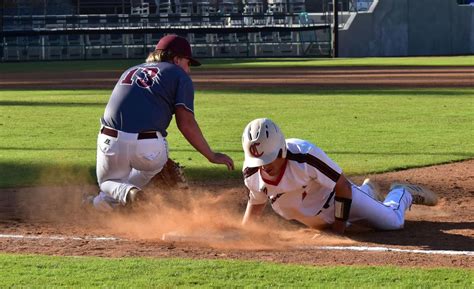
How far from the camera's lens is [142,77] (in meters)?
8.37

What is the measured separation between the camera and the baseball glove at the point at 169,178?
8.70 meters

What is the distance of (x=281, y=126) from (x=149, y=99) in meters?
8.63

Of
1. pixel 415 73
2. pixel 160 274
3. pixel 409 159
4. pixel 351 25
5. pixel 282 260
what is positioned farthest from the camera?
pixel 351 25

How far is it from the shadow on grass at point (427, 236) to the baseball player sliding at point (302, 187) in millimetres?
128

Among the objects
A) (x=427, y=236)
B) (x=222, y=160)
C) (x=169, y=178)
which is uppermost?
(x=222, y=160)

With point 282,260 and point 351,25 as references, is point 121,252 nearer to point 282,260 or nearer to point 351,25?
point 282,260

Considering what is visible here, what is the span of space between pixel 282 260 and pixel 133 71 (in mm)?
2491

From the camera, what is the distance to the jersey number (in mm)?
8320

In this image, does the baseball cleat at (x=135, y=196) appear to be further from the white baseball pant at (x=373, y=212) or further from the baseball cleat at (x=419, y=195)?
the baseball cleat at (x=419, y=195)

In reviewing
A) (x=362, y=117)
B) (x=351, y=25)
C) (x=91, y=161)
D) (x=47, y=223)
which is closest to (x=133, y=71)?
(x=47, y=223)

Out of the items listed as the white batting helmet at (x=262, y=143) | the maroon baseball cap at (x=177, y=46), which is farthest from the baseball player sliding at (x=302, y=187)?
the maroon baseball cap at (x=177, y=46)

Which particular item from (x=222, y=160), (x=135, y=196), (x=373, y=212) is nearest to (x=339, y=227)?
(x=373, y=212)

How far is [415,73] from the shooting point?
109 feet

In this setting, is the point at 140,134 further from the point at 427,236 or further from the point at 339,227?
the point at 427,236
